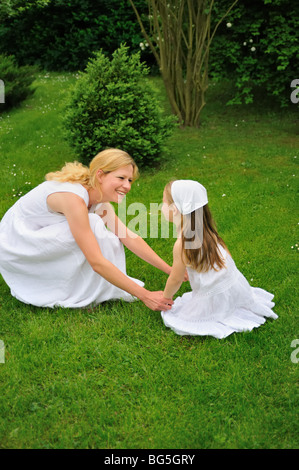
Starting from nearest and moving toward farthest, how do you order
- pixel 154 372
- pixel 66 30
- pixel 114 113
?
pixel 154 372, pixel 114 113, pixel 66 30

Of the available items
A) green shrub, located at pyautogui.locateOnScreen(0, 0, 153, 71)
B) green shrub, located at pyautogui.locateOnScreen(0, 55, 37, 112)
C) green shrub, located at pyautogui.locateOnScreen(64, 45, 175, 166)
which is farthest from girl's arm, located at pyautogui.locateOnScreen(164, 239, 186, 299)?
green shrub, located at pyautogui.locateOnScreen(0, 0, 153, 71)

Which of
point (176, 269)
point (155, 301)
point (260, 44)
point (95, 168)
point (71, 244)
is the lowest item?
point (260, 44)

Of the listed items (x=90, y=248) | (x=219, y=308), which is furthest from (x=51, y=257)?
(x=219, y=308)

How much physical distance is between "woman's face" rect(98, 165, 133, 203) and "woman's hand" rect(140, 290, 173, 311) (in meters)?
0.80

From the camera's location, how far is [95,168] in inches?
139

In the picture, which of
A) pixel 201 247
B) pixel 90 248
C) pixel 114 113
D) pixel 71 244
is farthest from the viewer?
pixel 114 113

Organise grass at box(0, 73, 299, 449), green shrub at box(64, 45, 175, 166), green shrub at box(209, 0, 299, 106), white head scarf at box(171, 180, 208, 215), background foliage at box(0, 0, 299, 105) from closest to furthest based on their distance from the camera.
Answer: grass at box(0, 73, 299, 449)
white head scarf at box(171, 180, 208, 215)
green shrub at box(64, 45, 175, 166)
green shrub at box(209, 0, 299, 106)
background foliage at box(0, 0, 299, 105)

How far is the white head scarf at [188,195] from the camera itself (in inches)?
119

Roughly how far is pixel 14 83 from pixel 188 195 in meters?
8.30

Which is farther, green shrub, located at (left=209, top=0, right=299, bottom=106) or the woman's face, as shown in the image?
green shrub, located at (left=209, top=0, right=299, bottom=106)

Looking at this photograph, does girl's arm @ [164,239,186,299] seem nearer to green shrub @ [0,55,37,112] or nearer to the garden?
the garden

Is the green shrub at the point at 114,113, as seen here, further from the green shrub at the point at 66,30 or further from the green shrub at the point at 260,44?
the green shrub at the point at 66,30

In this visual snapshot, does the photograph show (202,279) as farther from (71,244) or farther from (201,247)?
(71,244)

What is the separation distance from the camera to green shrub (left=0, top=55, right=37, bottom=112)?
1005 cm
